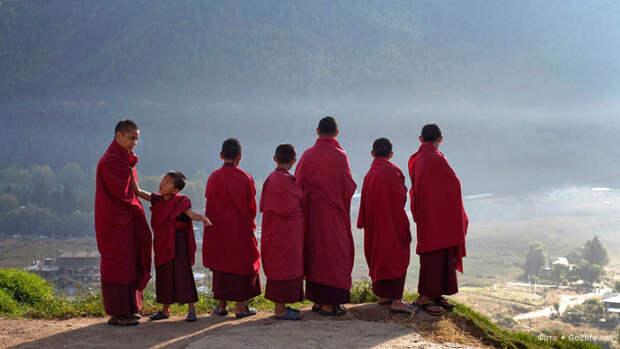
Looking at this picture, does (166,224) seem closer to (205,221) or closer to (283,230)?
(205,221)

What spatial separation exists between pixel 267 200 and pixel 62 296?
6.53m

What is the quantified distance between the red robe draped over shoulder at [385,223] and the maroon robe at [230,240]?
1970 millimetres

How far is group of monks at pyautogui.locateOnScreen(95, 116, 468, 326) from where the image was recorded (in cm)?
760

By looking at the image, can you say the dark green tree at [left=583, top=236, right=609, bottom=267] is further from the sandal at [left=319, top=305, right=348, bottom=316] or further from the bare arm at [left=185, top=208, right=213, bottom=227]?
the bare arm at [left=185, top=208, right=213, bottom=227]

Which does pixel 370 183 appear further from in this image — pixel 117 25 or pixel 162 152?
pixel 117 25

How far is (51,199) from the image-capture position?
143 meters

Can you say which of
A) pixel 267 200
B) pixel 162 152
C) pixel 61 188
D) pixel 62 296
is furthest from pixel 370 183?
pixel 162 152

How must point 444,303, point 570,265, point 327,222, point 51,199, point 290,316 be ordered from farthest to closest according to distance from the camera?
point 51,199 → point 570,265 → point 444,303 → point 327,222 → point 290,316

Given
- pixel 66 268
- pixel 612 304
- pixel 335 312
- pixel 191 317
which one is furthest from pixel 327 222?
pixel 612 304

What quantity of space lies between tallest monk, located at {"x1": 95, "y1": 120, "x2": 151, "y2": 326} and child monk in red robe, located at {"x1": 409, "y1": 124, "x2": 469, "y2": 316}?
4635 mm

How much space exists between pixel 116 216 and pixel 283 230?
2.61m

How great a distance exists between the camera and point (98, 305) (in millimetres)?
9375

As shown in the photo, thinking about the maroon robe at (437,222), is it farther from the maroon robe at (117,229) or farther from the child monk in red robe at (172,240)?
the maroon robe at (117,229)

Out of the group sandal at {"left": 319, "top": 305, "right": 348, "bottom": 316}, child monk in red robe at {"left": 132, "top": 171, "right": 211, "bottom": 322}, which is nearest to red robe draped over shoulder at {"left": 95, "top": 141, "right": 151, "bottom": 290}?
child monk in red robe at {"left": 132, "top": 171, "right": 211, "bottom": 322}
